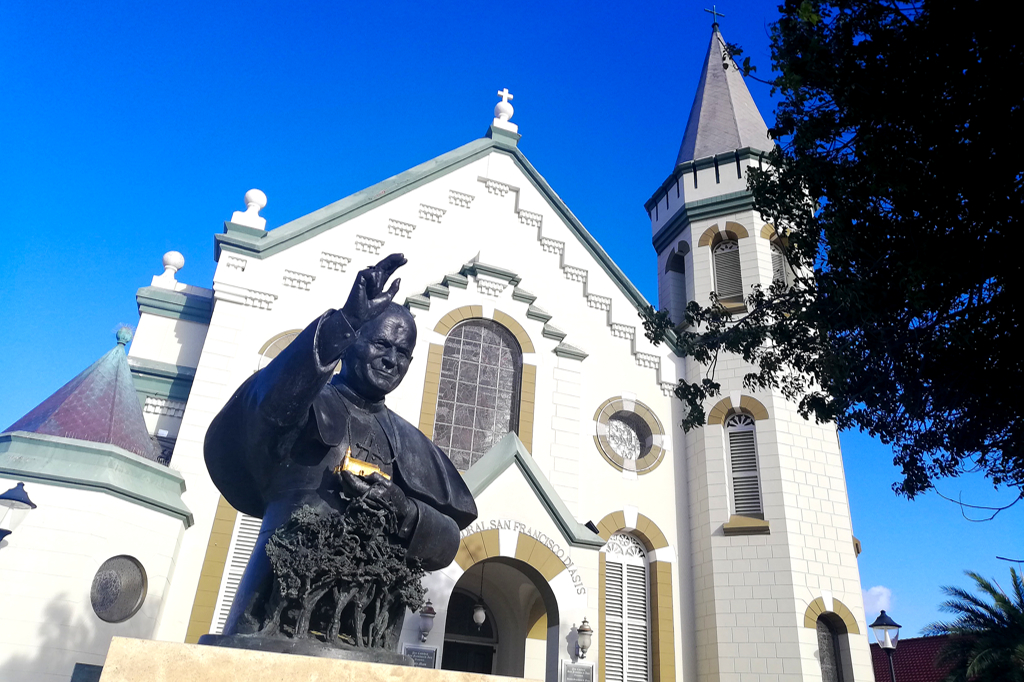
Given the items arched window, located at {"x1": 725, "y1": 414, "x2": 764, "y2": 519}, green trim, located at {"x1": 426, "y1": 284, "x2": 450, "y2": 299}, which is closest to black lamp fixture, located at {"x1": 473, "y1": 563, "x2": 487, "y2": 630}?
arched window, located at {"x1": 725, "y1": 414, "x2": 764, "y2": 519}

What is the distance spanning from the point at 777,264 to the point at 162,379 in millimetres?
13740

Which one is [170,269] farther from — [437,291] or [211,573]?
[211,573]

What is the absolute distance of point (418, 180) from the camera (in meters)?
17.3

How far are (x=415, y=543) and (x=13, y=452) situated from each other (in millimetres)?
9639

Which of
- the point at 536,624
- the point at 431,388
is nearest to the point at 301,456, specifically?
the point at 536,624

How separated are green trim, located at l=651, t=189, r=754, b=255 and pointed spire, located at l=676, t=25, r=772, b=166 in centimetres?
161

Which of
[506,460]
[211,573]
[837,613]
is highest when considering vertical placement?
[506,460]

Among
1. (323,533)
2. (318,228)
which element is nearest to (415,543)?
(323,533)

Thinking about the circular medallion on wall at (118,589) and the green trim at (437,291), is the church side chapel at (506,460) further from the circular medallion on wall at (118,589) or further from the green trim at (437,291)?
the green trim at (437,291)

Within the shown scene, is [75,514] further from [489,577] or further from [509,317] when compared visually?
[509,317]

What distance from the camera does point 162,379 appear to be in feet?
46.8

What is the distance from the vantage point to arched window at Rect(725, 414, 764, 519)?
49.8 feet

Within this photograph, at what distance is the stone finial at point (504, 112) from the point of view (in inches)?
756

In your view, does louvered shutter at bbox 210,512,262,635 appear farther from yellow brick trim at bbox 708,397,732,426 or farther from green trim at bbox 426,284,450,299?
yellow brick trim at bbox 708,397,732,426
